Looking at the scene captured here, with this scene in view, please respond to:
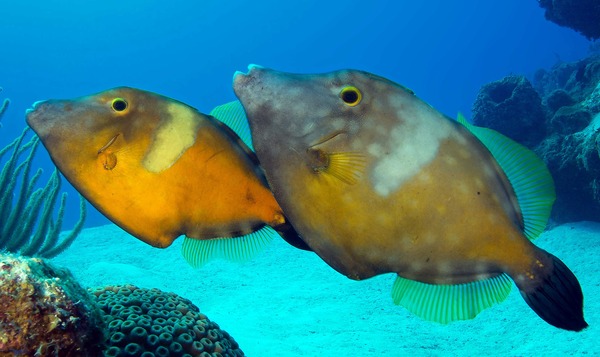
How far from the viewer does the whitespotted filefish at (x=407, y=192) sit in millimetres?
1303

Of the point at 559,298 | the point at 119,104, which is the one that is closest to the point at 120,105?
the point at 119,104

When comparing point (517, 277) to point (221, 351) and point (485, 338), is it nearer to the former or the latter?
point (221, 351)

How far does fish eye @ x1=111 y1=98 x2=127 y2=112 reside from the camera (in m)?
1.45

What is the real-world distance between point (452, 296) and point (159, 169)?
1105 mm

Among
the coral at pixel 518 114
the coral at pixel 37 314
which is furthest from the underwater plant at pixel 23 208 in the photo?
the coral at pixel 518 114

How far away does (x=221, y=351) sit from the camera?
10.5ft

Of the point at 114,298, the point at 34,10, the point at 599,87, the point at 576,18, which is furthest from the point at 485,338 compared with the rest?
the point at 34,10

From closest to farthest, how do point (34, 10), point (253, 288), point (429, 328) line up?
point (429, 328) → point (253, 288) → point (34, 10)

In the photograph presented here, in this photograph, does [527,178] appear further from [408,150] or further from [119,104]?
[119,104]

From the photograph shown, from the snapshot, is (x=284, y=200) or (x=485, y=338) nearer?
(x=284, y=200)

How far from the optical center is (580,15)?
14.2 m

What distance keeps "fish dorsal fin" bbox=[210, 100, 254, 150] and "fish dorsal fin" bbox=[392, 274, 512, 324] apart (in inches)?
31.4

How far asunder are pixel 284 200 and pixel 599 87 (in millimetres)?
11648

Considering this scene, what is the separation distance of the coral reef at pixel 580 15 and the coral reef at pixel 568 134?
2.57 metres
